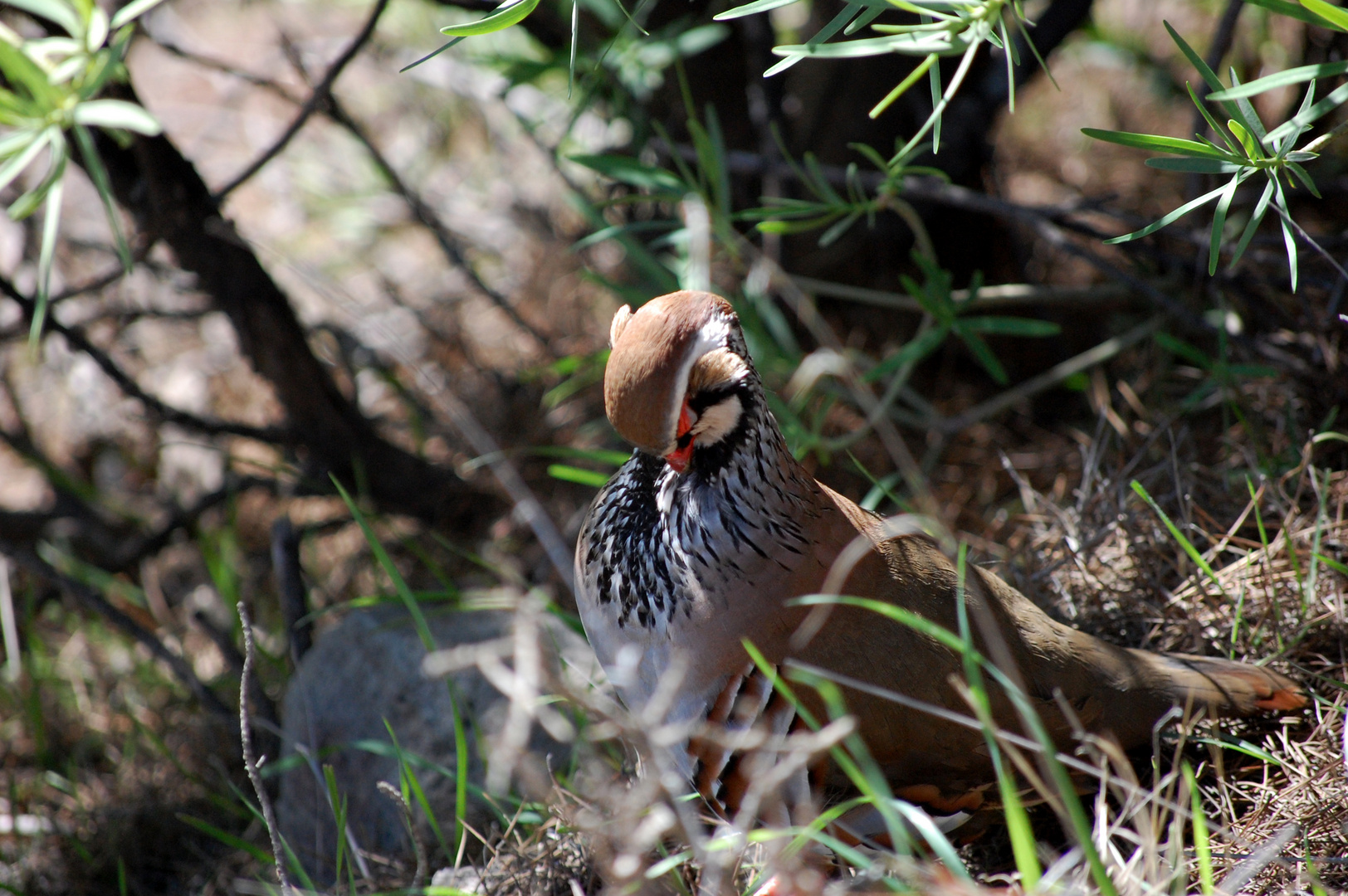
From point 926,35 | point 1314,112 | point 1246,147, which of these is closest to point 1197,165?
point 1246,147

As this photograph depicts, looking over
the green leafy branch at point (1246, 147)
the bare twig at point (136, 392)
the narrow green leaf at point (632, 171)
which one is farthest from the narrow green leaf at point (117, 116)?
the green leafy branch at point (1246, 147)

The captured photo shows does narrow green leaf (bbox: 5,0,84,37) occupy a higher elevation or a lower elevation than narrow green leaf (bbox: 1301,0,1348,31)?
higher

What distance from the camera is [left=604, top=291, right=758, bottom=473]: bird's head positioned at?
1.75 meters

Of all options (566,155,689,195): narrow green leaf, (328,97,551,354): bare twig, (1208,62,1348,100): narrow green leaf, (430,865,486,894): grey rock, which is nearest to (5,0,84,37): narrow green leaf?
(566,155,689,195): narrow green leaf

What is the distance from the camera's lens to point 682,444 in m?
1.90

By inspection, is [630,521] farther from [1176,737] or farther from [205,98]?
[205,98]

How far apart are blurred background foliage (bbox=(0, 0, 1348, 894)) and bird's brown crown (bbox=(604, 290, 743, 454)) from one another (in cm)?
42

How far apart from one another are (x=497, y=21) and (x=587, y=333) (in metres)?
2.31

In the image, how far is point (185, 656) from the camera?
10.9ft

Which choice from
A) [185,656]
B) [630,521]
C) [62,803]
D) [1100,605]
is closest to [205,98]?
[185,656]

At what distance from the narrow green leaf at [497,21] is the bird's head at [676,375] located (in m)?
0.58

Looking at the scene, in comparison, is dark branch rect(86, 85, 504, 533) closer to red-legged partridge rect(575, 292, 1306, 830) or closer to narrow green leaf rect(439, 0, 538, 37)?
narrow green leaf rect(439, 0, 538, 37)

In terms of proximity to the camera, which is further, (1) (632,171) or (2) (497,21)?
(1) (632,171)

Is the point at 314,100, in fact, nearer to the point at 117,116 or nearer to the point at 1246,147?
the point at 117,116
